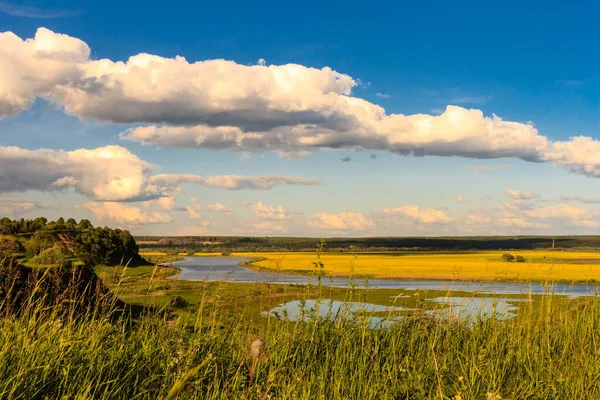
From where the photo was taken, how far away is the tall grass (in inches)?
195

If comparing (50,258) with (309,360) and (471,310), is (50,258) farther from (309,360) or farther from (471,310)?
(471,310)

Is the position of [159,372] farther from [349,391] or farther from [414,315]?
Answer: [414,315]

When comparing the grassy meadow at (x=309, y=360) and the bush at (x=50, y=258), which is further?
the bush at (x=50, y=258)

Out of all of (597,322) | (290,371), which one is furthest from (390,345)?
(597,322)

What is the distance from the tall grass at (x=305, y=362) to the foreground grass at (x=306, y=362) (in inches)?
0.6

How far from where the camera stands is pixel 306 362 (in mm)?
6406

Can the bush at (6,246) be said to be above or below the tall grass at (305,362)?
above

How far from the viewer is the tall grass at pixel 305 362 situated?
4949mm

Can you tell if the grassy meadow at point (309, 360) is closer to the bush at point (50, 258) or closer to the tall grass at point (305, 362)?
the tall grass at point (305, 362)

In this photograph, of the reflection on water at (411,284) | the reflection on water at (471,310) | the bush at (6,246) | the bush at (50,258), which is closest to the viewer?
the bush at (6,246)

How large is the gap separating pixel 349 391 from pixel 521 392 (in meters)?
1.73

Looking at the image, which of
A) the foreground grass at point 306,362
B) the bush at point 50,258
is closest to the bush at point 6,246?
the bush at point 50,258

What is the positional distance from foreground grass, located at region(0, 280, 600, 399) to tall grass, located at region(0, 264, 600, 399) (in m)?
0.02

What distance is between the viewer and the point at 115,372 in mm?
5410
